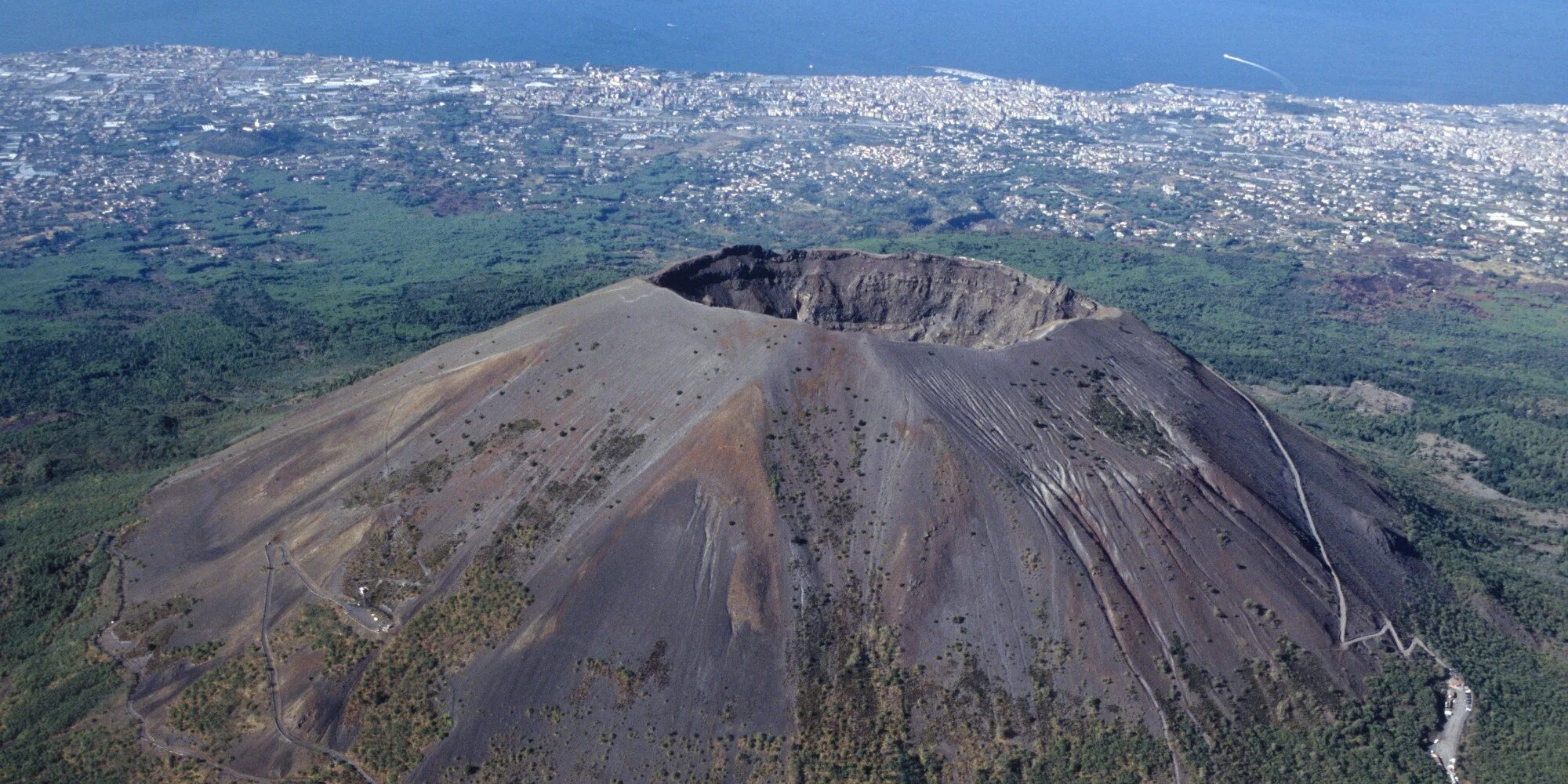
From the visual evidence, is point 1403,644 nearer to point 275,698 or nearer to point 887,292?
point 887,292

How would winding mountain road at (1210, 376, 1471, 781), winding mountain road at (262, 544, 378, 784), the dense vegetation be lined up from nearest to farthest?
winding mountain road at (262, 544, 378, 784)
the dense vegetation
winding mountain road at (1210, 376, 1471, 781)

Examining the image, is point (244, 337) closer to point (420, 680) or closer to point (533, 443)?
point (533, 443)

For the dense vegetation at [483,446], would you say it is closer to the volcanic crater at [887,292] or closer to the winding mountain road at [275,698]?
the winding mountain road at [275,698]

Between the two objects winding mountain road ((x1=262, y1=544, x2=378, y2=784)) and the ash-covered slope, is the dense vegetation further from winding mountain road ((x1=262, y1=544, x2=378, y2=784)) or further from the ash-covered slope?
winding mountain road ((x1=262, y1=544, x2=378, y2=784))

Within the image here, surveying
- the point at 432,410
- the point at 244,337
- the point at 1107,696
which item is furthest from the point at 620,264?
the point at 1107,696

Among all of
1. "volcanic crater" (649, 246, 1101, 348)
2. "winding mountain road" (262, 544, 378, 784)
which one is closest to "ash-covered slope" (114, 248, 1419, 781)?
"winding mountain road" (262, 544, 378, 784)

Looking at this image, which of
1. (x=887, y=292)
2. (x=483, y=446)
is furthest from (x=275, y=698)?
(x=887, y=292)
